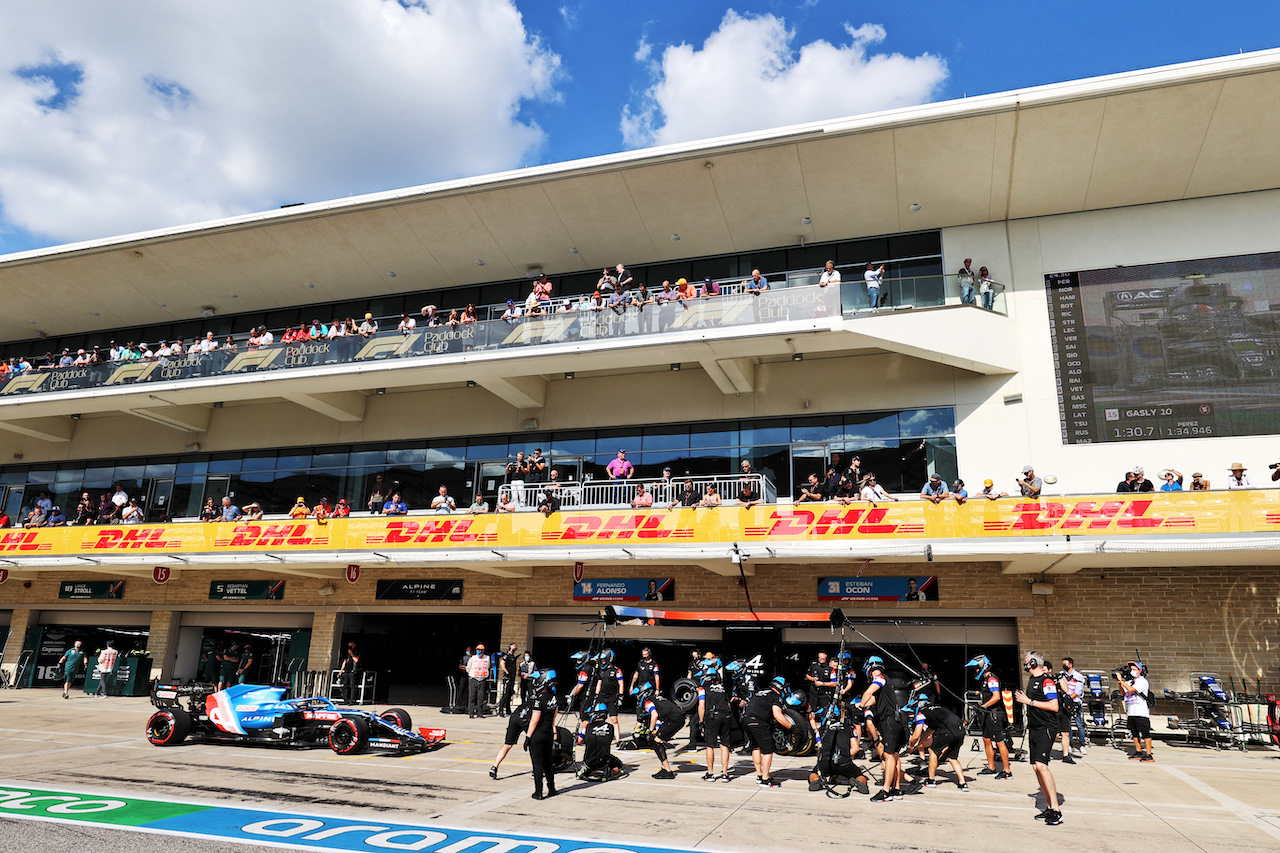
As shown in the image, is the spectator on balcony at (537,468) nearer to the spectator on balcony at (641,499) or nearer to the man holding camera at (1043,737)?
the spectator on balcony at (641,499)

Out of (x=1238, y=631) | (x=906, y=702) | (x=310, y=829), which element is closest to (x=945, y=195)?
(x=1238, y=631)

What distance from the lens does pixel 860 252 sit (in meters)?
20.6

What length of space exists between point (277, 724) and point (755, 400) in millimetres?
12967

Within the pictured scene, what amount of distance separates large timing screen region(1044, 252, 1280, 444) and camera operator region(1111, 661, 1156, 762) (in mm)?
5803

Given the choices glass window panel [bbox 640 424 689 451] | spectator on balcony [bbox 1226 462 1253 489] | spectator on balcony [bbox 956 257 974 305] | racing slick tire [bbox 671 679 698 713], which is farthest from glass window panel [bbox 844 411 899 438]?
racing slick tire [bbox 671 679 698 713]

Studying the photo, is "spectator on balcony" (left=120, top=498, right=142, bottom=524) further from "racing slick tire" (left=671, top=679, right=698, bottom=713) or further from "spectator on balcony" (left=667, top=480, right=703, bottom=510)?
"racing slick tire" (left=671, top=679, right=698, bottom=713)

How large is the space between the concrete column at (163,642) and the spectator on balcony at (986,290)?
2424 centimetres

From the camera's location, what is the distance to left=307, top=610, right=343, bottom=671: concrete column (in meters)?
21.3

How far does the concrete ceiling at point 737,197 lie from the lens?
54.0ft

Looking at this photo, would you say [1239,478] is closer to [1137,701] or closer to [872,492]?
[1137,701]

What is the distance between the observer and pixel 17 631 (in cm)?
2534

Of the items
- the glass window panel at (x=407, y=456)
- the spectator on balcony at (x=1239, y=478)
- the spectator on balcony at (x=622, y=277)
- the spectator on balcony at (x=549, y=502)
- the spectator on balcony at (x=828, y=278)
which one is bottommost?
the spectator on balcony at (x=549, y=502)

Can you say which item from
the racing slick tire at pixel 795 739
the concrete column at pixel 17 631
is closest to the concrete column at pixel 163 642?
the concrete column at pixel 17 631

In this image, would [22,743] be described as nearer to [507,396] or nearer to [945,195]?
[507,396]
